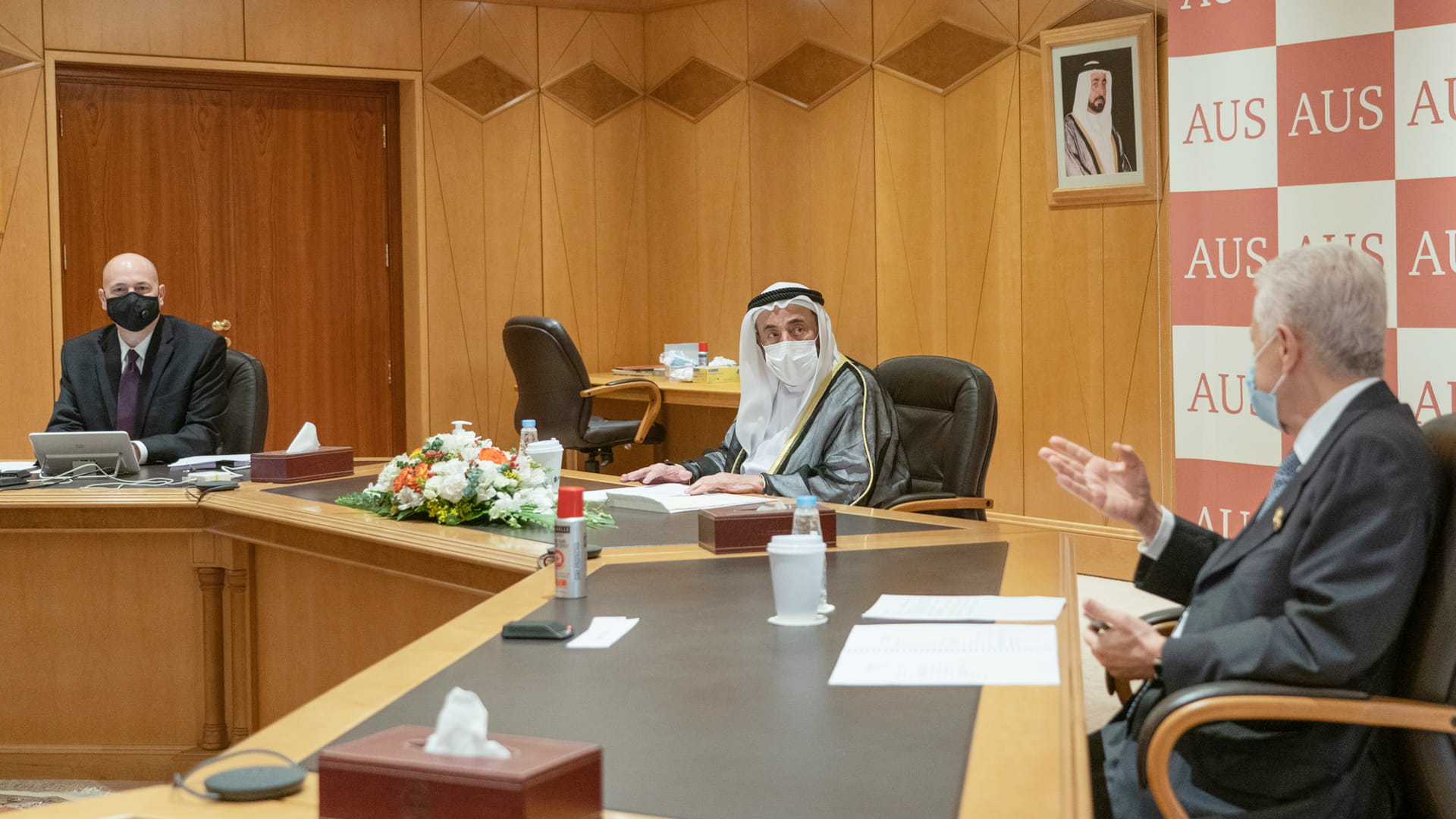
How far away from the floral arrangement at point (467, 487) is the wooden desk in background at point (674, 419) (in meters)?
3.33

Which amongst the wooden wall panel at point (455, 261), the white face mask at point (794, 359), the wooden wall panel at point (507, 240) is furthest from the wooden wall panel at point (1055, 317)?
the wooden wall panel at point (455, 261)

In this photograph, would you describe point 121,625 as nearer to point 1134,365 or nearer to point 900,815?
point 900,815

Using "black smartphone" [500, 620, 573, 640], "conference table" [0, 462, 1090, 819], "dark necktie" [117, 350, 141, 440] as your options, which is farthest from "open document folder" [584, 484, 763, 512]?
"dark necktie" [117, 350, 141, 440]

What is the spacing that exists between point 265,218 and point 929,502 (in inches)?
180

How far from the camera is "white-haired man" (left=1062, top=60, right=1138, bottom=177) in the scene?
18.1ft

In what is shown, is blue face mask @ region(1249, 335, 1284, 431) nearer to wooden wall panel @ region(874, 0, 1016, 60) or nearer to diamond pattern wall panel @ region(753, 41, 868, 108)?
wooden wall panel @ region(874, 0, 1016, 60)

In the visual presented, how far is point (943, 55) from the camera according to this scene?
20.3ft

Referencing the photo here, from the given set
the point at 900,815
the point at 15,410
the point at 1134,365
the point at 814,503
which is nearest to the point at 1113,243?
the point at 1134,365

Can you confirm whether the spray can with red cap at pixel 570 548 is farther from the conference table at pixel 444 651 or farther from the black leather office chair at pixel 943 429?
the black leather office chair at pixel 943 429

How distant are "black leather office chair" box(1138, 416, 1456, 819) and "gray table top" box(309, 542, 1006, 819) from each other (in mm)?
324

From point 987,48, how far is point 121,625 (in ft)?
14.1

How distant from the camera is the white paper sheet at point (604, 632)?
193cm

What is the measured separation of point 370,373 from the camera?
7.26 metres

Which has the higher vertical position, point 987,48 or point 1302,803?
point 987,48
